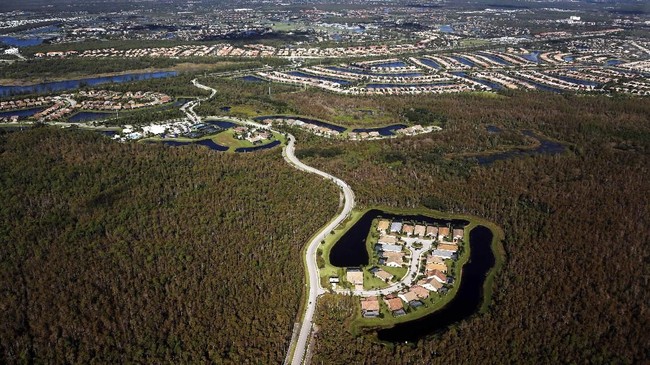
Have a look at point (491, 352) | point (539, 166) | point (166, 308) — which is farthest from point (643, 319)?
point (166, 308)

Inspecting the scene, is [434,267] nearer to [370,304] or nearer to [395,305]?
[395,305]

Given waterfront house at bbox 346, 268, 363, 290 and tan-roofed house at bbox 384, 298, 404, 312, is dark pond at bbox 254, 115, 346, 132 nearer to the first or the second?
waterfront house at bbox 346, 268, 363, 290

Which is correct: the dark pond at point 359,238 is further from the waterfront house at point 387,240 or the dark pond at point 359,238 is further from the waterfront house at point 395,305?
the waterfront house at point 395,305

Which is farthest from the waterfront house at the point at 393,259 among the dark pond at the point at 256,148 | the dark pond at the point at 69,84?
the dark pond at the point at 69,84

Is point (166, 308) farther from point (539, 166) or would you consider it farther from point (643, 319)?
point (539, 166)

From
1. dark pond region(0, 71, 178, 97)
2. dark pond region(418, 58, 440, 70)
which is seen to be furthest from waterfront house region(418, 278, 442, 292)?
dark pond region(418, 58, 440, 70)

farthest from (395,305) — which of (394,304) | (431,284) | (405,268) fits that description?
(405,268)
